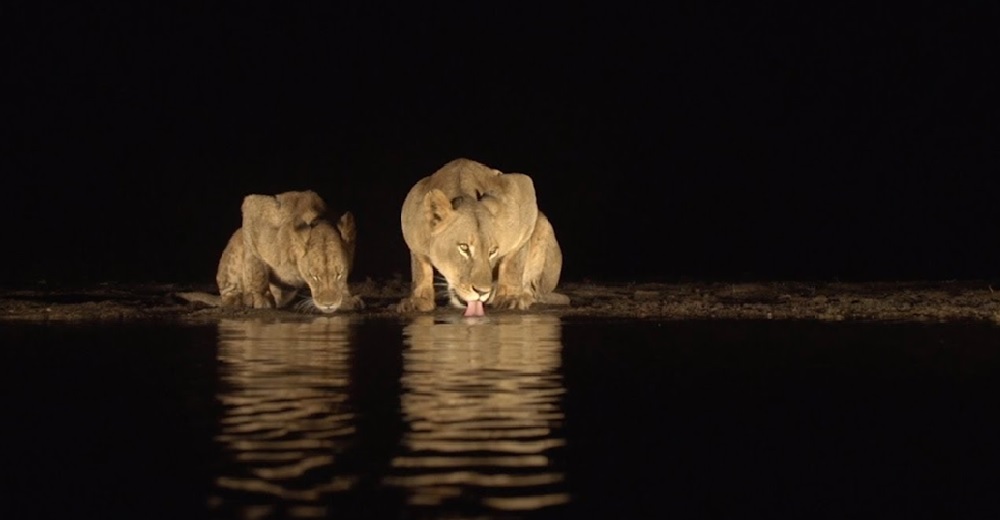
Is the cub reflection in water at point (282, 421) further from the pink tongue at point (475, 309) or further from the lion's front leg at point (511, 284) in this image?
the lion's front leg at point (511, 284)

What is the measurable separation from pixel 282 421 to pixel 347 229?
8406 mm

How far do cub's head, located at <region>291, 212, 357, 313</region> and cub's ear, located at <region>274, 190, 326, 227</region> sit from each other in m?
0.29

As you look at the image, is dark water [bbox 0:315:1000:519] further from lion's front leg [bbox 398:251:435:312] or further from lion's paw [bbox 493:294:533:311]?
lion's paw [bbox 493:294:533:311]

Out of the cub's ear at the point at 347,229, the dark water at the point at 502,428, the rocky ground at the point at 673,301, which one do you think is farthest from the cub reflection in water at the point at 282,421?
the rocky ground at the point at 673,301

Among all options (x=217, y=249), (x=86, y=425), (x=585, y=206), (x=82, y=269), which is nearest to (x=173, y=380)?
(x=86, y=425)

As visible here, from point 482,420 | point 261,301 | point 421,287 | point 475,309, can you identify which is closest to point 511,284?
point 421,287

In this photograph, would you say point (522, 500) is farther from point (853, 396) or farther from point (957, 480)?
point (853, 396)

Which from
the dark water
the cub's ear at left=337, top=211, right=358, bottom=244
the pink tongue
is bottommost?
the dark water

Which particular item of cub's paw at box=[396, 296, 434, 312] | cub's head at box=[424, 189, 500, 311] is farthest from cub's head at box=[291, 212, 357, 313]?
cub's head at box=[424, 189, 500, 311]

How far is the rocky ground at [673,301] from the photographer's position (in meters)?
14.3

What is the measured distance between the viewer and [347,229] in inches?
600

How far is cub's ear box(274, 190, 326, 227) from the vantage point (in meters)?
15.4

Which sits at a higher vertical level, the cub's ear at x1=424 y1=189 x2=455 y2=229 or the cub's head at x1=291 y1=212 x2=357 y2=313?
the cub's ear at x1=424 y1=189 x2=455 y2=229

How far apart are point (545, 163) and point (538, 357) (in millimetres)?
23414
